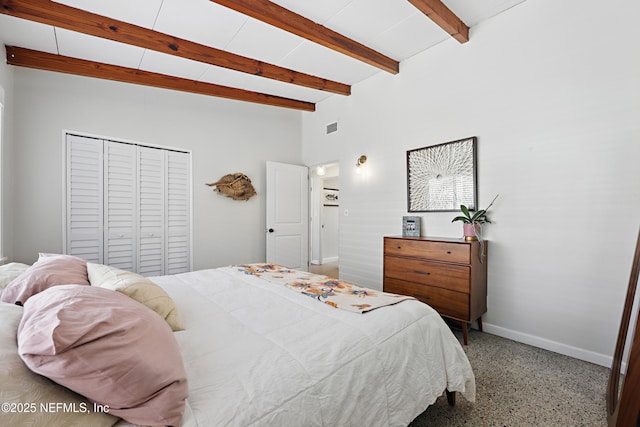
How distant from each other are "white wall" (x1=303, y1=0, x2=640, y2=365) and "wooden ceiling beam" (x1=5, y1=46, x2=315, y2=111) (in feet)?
7.83

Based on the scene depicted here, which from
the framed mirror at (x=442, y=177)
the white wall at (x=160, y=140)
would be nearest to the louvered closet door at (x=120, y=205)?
the white wall at (x=160, y=140)

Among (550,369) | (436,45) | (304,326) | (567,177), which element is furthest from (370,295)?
(436,45)

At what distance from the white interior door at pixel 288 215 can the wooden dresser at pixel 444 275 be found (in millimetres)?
2098

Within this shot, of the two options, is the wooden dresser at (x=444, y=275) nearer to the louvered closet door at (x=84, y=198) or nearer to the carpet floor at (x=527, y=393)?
the carpet floor at (x=527, y=393)

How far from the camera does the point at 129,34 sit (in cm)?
248

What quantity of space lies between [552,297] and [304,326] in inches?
91.6

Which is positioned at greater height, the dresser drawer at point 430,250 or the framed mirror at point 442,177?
the framed mirror at point 442,177

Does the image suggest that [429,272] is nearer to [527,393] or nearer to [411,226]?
[411,226]

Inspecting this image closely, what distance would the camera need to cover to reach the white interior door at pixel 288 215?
4.54 meters

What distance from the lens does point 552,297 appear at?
2.40m

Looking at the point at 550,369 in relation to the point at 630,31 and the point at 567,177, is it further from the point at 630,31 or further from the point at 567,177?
the point at 630,31

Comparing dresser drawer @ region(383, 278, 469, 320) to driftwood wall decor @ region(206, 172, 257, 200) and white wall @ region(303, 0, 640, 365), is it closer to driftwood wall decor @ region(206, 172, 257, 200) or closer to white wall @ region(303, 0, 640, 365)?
white wall @ region(303, 0, 640, 365)

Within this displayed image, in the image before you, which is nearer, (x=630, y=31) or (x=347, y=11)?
(x=630, y=31)

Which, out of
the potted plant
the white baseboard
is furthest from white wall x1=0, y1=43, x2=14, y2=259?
the white baseboard
